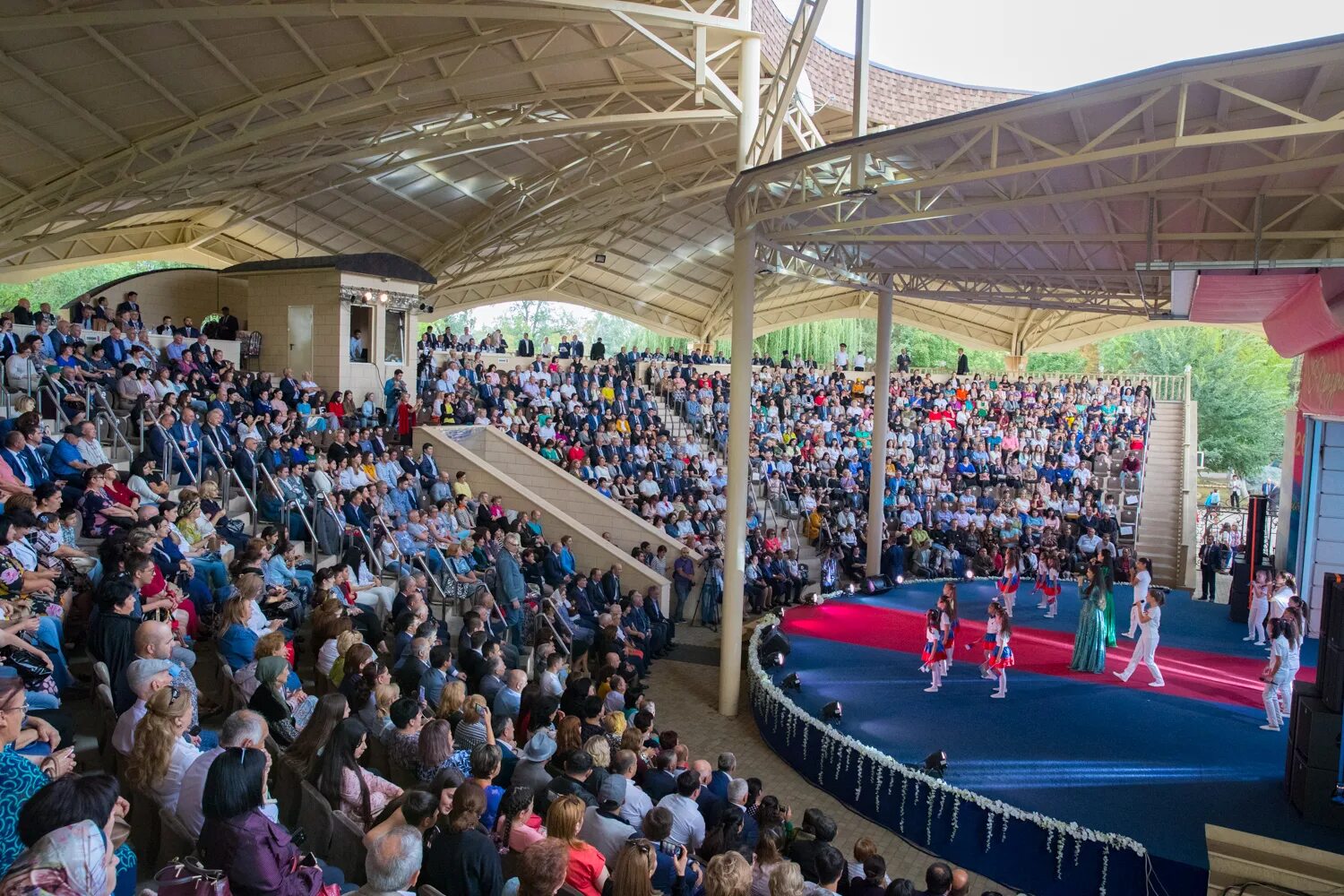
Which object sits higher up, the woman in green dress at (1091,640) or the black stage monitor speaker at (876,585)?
the woman in green dress at (1091,640)

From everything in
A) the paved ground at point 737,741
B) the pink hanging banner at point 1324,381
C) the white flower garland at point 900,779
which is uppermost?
the pink hanging banner at point 1324,381

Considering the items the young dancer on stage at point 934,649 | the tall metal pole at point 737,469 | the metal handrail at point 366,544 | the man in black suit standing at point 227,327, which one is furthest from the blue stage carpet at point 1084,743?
the man in black suit standing at point 227,327

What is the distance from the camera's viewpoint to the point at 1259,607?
1437 cm

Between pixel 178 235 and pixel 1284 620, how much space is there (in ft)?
89.2

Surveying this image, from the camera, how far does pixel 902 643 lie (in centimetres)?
1435

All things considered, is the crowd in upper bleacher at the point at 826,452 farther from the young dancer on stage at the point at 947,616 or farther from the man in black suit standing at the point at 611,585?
the young dancer on stage at the point at 947,616

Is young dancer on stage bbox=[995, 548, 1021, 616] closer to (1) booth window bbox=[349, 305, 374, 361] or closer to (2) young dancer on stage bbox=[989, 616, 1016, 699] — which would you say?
(2) young dancer on stage bbox=[989, 616, 1016, 699]

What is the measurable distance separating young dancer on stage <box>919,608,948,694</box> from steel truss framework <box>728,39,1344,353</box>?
15.8ft

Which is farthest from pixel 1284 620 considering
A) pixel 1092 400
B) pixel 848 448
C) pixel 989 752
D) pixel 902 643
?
pixel 1092 400

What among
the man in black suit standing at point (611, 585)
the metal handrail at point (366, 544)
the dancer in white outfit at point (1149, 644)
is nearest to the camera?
the metal handrail at point (366, 544)

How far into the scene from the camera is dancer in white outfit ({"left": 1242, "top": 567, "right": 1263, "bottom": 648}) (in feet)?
45.7

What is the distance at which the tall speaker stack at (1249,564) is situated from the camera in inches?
642

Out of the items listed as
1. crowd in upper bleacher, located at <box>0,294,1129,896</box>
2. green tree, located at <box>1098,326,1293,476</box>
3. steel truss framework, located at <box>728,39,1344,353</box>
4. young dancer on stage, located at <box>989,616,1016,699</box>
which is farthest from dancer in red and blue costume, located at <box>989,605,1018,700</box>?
green tree, located at <box>1098,326,1293,476</box>

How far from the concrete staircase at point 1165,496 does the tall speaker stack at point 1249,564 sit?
4966 millimetres
